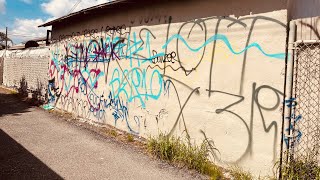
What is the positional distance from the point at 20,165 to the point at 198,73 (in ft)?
10.4

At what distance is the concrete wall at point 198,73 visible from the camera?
4387mm

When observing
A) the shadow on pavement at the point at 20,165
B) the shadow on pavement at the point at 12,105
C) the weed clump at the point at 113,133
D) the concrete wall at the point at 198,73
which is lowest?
the shadow on pavement at the point at 20,165

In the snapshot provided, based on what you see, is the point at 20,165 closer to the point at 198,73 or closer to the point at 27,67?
the point at 198,73

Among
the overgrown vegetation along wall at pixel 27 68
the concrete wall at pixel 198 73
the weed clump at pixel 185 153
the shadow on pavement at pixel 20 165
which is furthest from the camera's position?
the overgrown vegetation along wall at pixel 27 68

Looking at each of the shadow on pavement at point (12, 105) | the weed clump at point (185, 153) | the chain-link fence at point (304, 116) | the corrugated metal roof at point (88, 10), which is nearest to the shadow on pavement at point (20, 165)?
the weed clump at point (185, 153)

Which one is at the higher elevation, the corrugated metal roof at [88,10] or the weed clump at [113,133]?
the corrugated metal roof at [88,10]

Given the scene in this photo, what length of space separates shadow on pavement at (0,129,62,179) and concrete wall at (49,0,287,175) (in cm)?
228

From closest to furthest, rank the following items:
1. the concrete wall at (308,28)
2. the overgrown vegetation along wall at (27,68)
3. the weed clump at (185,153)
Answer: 1. the concrete wall at (308,28)
2. the weed clump at (185,153)
3. the overgrown vegetation along wall at (27,68)

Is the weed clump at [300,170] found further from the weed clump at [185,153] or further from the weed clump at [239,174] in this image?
the weed clump at [185,153]

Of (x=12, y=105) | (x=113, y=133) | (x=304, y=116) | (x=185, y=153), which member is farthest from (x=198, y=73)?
(x=12, y=105)

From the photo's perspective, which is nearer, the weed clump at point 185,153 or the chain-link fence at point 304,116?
the chain-link fence at point 304,116

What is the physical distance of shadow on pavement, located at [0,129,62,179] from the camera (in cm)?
459

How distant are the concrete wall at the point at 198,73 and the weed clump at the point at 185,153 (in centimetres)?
19

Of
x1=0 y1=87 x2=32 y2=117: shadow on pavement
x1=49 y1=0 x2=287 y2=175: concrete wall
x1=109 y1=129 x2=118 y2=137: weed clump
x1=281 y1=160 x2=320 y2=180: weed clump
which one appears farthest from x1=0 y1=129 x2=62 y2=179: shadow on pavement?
x1=0 y1=87 x2=32 y2=117: shadow on pavement
